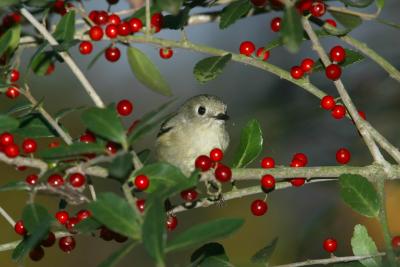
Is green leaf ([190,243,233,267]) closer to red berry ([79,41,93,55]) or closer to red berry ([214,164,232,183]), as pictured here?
red berry ([214,164,232,183])

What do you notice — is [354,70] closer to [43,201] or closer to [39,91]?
[43,201]

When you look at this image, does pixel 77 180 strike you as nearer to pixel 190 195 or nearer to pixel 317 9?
pixel 190 195

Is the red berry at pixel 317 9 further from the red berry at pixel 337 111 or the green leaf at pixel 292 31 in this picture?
the green leaf at pixel 292 31

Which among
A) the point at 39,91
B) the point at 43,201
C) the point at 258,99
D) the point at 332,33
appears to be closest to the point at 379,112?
the point at 258,99

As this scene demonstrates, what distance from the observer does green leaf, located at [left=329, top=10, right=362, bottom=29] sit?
364 centimetres

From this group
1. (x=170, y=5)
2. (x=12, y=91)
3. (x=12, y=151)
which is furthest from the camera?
(x=12, y=91)

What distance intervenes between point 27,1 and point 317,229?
2618mm

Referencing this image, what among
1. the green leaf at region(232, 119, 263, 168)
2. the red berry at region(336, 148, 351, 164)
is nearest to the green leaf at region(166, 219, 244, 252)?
the green leaf at region(232, 119, 263, 168)

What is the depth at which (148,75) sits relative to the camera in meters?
3.26

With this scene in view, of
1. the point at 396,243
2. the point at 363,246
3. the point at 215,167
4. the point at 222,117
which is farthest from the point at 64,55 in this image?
the point at 222,117

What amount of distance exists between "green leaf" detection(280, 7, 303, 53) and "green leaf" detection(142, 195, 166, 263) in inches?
27.5

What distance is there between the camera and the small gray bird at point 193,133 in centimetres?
532

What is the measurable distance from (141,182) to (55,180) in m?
0.35

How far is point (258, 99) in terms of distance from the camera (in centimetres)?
578
